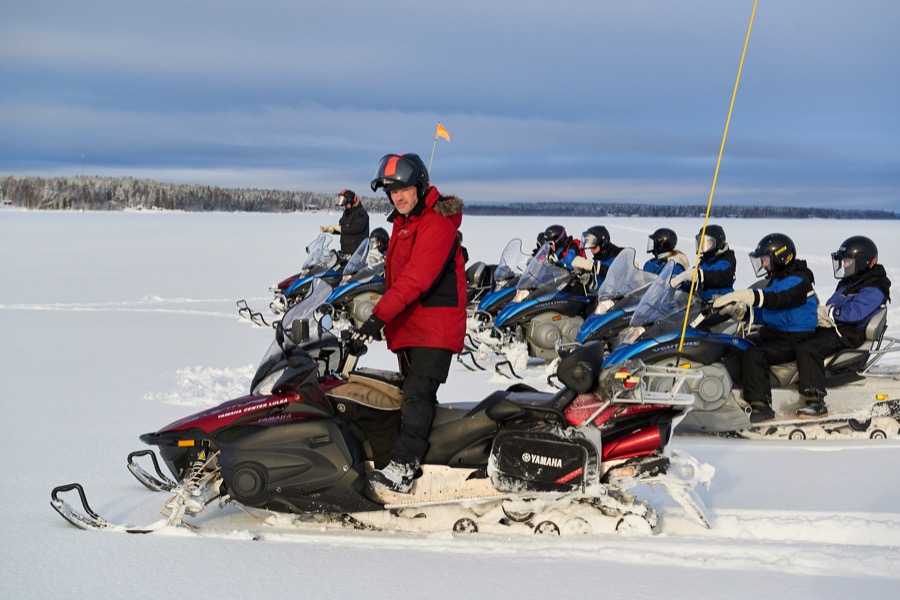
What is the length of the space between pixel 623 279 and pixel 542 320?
1301 mm

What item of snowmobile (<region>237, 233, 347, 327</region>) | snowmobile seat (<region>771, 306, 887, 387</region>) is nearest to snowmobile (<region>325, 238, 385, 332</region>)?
snowmobile (<region>237, 233, 347, 327</region>)

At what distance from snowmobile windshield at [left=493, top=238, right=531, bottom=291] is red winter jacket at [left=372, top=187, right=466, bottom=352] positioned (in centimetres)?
664

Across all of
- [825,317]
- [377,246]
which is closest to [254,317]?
[377,246]

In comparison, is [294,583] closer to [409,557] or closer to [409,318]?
[409,557]

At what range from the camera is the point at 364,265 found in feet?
37.1

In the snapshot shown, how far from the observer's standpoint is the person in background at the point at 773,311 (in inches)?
227

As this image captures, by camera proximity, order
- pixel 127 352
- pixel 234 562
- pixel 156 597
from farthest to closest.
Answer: pixel 127 352 → pixel 234 562 → pixel 156 597

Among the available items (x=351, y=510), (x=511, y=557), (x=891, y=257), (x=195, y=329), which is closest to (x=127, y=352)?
(x=195, y=329)

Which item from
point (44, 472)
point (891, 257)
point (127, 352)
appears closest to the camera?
point (44, 472)

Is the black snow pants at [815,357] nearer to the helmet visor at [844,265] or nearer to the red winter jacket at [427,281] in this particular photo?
the helmet visor at [844,265]

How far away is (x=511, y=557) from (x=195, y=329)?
7.76m

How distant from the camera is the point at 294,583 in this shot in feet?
10.6

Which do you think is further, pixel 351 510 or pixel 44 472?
pixel 44 472

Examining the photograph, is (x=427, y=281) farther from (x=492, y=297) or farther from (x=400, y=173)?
(x=492, y=297)
